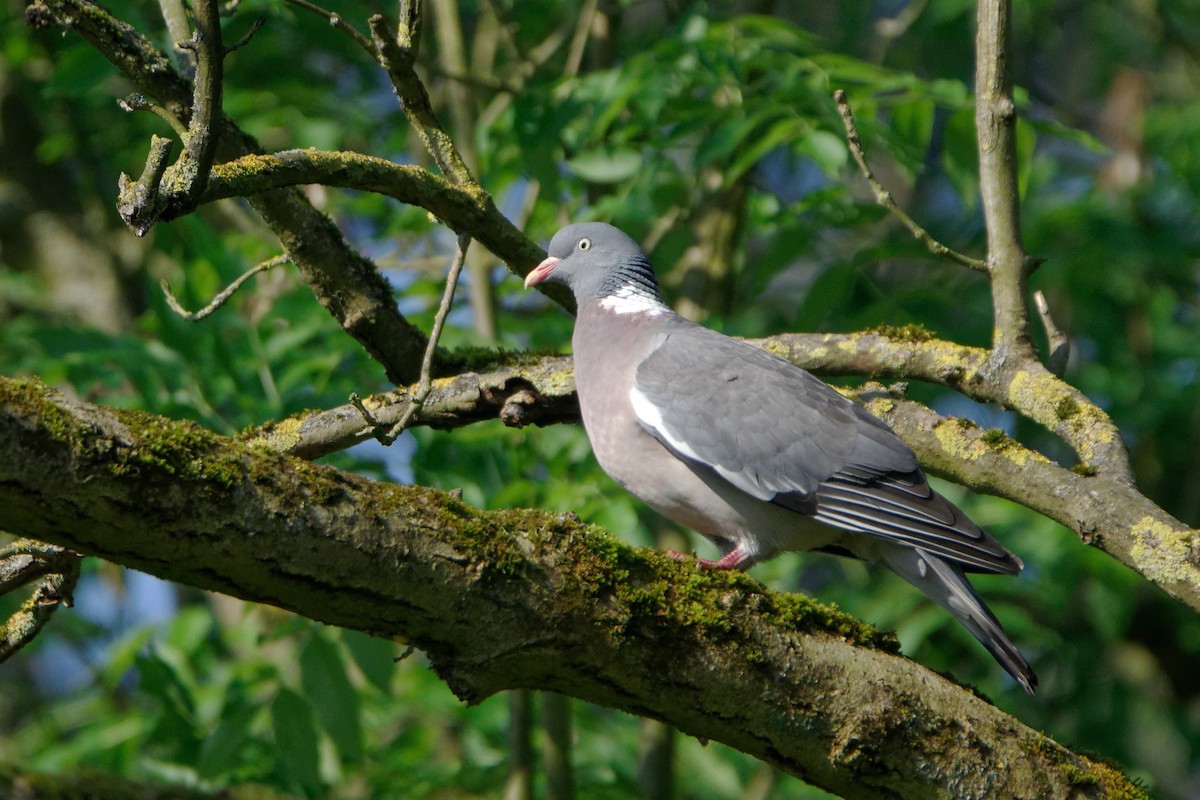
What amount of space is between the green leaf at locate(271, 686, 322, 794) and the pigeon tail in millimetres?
2034

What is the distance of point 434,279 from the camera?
569 cm

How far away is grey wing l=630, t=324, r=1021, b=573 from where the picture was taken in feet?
11.6

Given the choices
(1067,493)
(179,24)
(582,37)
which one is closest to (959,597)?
(1067,493)

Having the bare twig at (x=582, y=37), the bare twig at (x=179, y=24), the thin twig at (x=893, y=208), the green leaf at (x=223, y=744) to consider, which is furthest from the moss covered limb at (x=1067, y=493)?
the bare twig at (x=582, y=37)

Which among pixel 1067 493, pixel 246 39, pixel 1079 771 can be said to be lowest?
pixel 1079 771

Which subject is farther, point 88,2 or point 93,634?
point 93,634

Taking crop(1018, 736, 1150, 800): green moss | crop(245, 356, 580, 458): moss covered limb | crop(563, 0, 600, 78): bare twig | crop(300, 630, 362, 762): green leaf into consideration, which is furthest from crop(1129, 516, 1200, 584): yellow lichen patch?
crop(563, 0, 600, 78): bare twig

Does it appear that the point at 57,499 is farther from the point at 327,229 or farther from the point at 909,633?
the point at 909,633

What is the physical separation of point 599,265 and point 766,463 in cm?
125

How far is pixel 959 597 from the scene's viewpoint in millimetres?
3523

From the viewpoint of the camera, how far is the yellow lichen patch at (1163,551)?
8.99ft

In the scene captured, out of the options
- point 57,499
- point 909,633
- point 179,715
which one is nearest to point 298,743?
point 179,715

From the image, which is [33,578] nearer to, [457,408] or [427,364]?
[427,364]

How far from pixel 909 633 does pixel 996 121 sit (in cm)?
277
